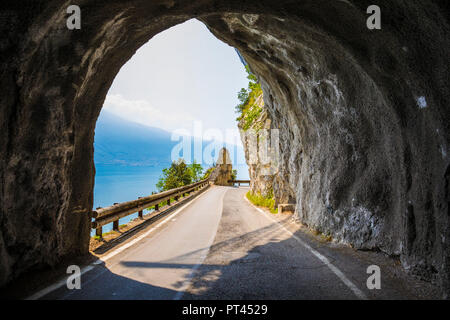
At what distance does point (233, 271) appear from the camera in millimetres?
4871

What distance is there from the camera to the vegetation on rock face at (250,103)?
67.9 feet

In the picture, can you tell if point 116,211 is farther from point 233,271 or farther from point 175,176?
point 175,176

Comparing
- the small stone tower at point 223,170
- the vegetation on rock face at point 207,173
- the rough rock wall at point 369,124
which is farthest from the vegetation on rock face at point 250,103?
Result: the vegetation on rock face at point 207,173

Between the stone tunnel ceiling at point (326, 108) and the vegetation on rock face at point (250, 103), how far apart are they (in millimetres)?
12732

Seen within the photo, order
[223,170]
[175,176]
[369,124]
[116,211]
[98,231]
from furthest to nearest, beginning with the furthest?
[223,170], [175,176], [116,211], [98,231], [369,124]

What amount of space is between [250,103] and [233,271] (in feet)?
72.3

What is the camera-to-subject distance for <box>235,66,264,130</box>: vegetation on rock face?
20.7m

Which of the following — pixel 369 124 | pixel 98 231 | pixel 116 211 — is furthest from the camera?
pixel 116 211

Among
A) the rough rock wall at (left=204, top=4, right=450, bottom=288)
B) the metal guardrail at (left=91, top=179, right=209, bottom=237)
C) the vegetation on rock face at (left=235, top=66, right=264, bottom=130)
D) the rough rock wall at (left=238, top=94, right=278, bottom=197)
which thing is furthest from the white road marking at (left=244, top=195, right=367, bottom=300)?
the vegetation on rock face at (left=235, top=66, right=264, bottom=130)

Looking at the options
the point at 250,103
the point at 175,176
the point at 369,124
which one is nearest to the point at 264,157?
the point at 250,103

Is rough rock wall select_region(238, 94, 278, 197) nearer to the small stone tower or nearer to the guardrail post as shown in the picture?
the guardrail post

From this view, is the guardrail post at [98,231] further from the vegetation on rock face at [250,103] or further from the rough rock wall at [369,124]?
the vegetation on rock face at [250,103]

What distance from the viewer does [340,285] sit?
13.5 feet
